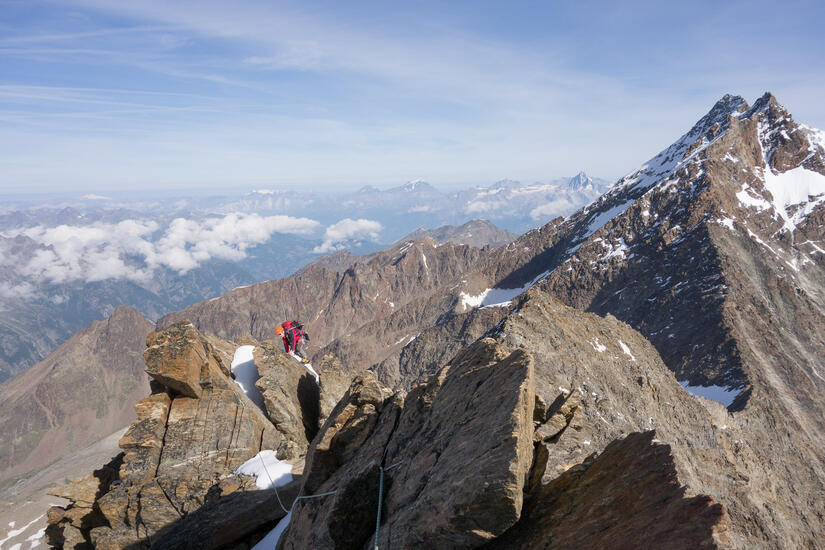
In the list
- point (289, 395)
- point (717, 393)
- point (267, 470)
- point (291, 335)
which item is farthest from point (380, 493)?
point (717, 393)

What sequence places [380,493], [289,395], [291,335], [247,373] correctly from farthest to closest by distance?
1. [291,335]
2. [247,373]
3. [289,395]
4. [380,493]

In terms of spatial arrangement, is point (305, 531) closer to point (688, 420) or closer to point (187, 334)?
point (187, 334)

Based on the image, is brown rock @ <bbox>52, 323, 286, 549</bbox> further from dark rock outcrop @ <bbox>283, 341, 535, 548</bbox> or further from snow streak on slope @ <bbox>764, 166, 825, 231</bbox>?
snow streak on slope @ <bbox>764, 166, 825, 231</bbox>

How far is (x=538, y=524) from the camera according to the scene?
780 cm

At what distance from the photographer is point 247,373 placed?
2619 cm

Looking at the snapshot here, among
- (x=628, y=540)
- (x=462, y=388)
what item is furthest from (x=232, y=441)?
(x=628, y=540)

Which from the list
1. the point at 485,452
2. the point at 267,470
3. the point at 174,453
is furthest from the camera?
the point at 174,453

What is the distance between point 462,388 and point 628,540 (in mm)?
5621

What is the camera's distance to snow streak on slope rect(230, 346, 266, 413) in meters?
24.4

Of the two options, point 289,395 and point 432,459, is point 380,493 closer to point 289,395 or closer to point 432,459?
point 432,459

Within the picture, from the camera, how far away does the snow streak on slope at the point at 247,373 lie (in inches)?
960

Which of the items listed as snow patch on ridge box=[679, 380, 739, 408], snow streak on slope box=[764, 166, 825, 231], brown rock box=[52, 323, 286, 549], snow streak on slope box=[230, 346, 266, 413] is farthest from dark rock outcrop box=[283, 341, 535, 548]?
snow streak on slope box=[764, 166, 825, 231]

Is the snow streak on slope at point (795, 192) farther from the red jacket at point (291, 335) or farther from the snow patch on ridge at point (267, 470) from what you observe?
the snow patch on ridge at point (267, 470)

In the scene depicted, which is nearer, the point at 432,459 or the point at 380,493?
the point at 432,459
